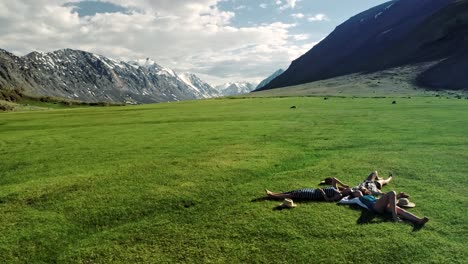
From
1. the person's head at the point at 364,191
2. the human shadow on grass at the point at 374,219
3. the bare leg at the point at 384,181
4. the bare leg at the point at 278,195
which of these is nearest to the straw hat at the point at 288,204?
the bare leg at the point at 278,195

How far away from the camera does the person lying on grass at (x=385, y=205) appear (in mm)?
13375

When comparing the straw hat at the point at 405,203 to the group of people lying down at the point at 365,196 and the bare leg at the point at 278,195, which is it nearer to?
the group of people lying down at the point at 365,196

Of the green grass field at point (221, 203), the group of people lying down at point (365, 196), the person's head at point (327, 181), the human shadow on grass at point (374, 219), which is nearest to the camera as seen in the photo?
the green grass field at point (221, 203)

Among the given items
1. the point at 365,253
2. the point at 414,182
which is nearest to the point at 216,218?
the point at 365,253

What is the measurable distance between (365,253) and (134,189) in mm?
10203

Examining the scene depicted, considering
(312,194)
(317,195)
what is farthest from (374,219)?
(312,194)

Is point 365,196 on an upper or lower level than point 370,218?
upper

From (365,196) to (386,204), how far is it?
0.85 meters

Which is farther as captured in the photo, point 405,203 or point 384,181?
point 384,181

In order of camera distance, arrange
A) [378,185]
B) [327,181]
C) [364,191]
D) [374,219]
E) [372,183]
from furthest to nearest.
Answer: [327,181] → [378,185] → [372,183] → [364,191] → [374,219]

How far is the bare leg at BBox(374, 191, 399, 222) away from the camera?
45.3ft

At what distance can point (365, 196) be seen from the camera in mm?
14805

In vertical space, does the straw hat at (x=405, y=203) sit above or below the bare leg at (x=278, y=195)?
below

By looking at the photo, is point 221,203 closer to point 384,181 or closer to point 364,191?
point 364,191
